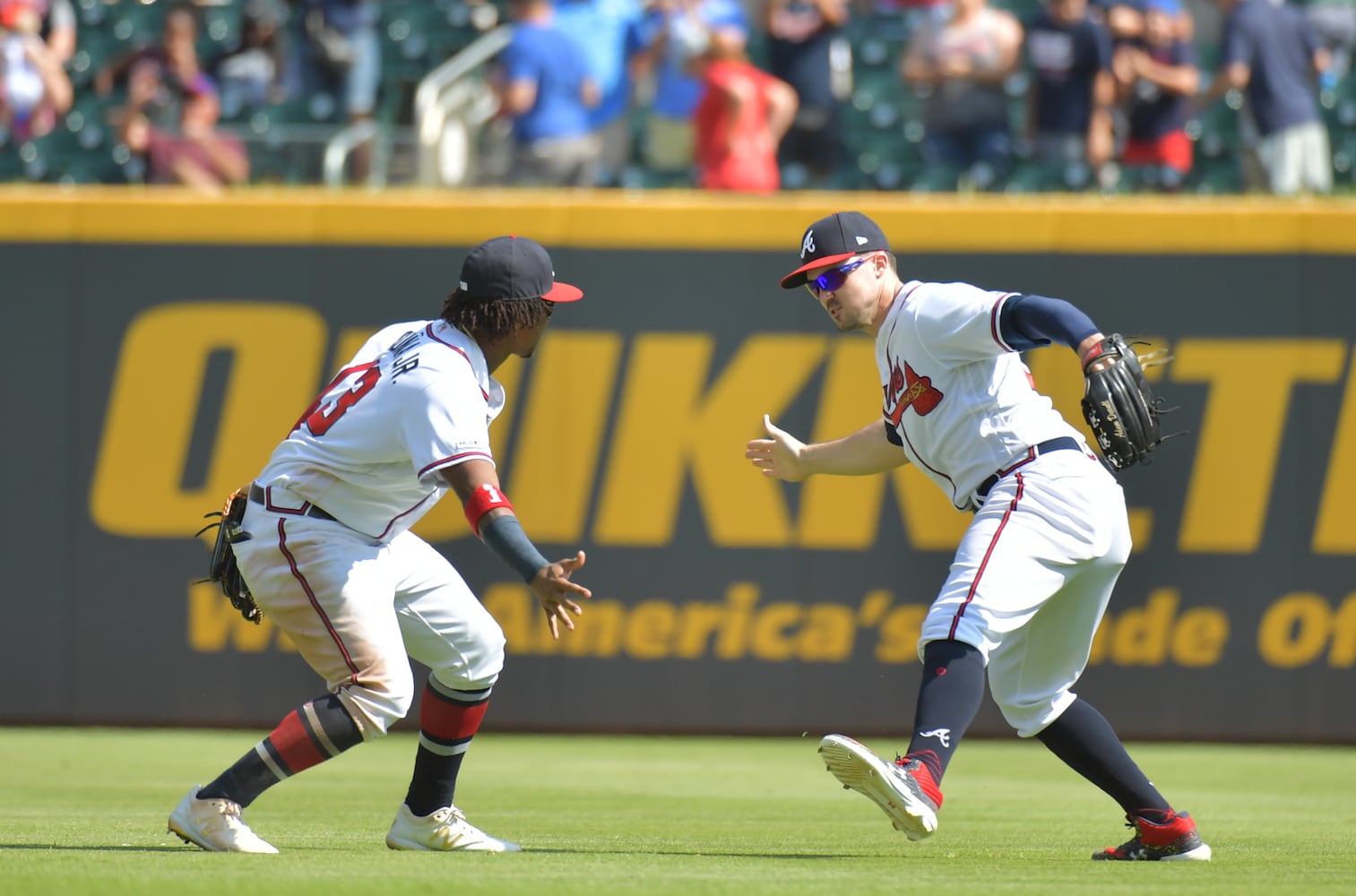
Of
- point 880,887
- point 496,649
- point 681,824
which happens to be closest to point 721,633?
point 681,824

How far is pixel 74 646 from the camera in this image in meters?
10.5

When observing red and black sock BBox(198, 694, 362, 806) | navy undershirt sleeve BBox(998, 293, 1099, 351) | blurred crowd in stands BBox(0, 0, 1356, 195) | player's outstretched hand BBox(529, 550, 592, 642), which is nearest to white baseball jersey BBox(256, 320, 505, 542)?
player's outstretched hand BBox(529, 550, 592, 642)

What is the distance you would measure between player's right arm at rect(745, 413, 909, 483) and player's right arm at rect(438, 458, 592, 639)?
130 centimetres

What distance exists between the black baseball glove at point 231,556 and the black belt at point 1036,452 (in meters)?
2.31

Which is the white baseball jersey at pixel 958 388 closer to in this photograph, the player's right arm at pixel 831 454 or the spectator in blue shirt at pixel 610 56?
the player's right arm at pixel 831 454

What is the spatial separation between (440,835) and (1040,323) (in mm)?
2464

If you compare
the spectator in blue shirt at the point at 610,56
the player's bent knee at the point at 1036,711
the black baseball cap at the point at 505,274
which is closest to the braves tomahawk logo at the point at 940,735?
the player's bent knee at the point at 1036,711

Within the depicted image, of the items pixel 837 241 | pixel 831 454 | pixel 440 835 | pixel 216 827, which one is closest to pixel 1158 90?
pixel 831 454

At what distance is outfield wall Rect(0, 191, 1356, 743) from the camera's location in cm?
1034

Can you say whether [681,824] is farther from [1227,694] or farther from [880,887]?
[1227,694]

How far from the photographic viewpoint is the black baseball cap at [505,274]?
532cm

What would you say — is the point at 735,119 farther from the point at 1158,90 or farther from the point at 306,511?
the point at 306,511

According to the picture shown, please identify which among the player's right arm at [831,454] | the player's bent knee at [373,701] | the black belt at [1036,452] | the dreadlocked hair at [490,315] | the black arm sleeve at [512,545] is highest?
the dreadlocked hair at [490,315]

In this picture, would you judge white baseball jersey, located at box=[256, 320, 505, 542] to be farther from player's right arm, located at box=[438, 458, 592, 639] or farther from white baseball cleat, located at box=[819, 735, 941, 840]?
white baseball cleat, located at box=[819, 735, 941, 840]
